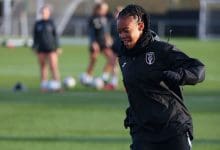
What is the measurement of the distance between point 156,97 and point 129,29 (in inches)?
25.7

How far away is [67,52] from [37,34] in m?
17.3

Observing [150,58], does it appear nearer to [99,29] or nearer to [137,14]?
[137,14]

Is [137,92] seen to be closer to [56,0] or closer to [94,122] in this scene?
[94,122]

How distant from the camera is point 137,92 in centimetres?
707

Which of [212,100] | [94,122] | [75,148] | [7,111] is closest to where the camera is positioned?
[75,148]

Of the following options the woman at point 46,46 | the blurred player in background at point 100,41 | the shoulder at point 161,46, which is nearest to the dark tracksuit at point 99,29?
the blurred player in background at point 100,41

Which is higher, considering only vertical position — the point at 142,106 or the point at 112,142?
the point at 142,106

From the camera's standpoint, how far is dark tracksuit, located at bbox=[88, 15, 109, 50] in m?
22.4

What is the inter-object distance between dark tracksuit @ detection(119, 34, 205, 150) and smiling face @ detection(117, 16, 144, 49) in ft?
0.22

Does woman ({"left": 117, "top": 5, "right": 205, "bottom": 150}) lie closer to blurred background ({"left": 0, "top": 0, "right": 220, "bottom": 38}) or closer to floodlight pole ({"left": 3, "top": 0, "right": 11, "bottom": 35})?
floodlight pole ({"left": 3, "top": 0, "right": 11, "bottom": 35})

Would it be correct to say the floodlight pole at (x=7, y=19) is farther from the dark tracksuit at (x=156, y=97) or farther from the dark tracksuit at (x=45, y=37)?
the dark tracksuit at (x=156, y=97)

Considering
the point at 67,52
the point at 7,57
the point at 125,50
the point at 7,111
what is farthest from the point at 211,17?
the point at 125,50

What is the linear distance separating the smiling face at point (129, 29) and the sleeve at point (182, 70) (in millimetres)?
320

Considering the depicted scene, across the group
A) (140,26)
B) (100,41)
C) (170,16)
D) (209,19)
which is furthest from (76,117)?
(209,19)
